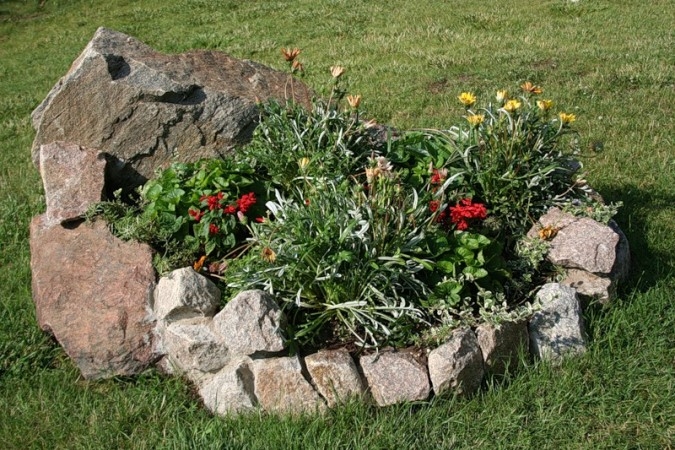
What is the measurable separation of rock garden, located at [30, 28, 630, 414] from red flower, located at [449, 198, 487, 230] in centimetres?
2

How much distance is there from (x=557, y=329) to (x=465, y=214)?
87 cm

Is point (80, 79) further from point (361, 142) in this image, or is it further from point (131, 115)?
point (361, 142)

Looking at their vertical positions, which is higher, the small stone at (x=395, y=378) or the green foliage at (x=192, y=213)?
the green foliage at (x=192, y=213)

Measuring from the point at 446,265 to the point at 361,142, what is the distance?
132 cm

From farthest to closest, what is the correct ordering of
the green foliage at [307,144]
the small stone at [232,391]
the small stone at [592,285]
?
the green foliage at [307,144], the small stone at [592,285], the small stone at [232,391]

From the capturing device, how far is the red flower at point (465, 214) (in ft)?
14.9

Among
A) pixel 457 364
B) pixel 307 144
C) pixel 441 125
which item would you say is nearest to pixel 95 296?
pixel 307 144

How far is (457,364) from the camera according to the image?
3787 mm

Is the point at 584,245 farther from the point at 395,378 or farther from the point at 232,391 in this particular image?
the point at 232,391

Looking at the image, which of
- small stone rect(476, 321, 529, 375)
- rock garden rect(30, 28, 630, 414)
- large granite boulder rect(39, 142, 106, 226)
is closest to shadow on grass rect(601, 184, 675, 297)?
rock garden rect(30, 28, 630, 414)

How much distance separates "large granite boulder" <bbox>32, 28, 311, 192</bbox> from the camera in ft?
18.0

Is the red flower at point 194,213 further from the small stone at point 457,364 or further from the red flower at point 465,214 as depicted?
the small stone at point 457,364

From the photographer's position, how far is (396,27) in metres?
13.0

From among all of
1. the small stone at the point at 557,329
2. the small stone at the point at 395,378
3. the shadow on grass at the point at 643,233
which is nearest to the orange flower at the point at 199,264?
the small stone at the point at 395,378
